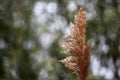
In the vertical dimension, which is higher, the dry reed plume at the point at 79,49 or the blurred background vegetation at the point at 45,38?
the blurred background vegetation at the point at 45,38

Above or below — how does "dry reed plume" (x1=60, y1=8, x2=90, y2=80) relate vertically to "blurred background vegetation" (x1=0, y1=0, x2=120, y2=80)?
below

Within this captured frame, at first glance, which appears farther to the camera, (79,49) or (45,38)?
(45,38)

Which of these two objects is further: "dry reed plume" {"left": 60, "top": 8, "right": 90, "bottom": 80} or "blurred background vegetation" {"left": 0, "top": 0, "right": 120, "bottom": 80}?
"blurred background vegetation" {"left": 0, "top": 0, "right": 120, "bottom": 80}

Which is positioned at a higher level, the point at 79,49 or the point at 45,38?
the point at 45,38

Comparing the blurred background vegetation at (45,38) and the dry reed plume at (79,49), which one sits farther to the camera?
the blurred background vegetation at (45,38)
